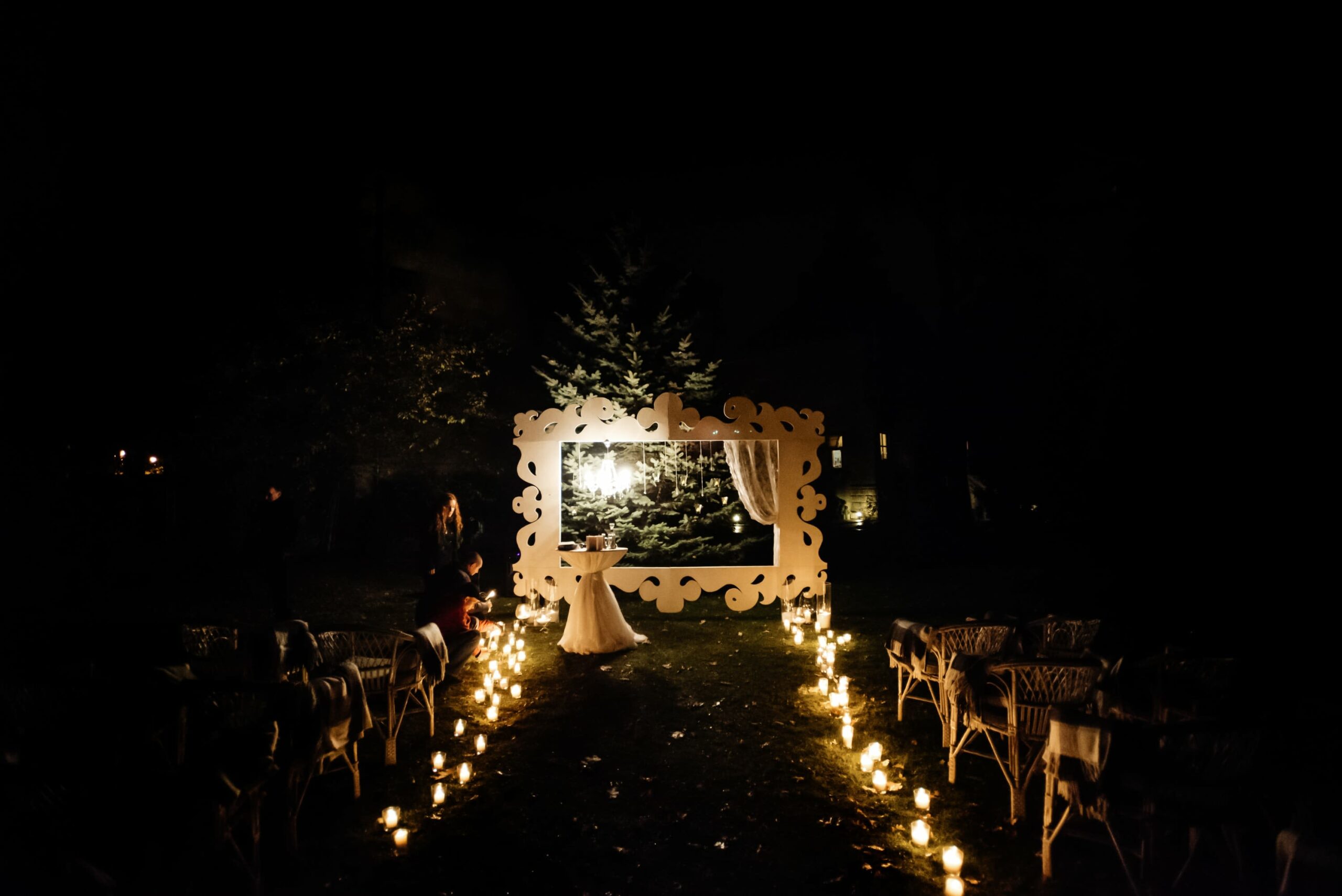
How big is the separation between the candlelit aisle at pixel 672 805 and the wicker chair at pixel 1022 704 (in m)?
0.26

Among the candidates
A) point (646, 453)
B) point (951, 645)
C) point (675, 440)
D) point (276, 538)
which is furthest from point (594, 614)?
point (646, 453)

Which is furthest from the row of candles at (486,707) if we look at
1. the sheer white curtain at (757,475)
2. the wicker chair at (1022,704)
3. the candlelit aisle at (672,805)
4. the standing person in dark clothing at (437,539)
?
the sheer white curtain at (757,475)

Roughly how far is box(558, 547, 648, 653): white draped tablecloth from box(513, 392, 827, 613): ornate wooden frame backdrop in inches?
36.3

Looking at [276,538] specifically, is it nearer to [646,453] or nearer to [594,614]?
[594,614]

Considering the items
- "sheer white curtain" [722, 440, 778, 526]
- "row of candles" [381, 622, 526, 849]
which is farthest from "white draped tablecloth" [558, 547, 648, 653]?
"sheer white curtain" [722, 440, 778, 526]

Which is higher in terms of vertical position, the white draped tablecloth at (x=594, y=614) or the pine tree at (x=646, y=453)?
the pine tree at (x=646, y=453)

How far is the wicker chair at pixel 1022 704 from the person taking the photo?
3.87 m

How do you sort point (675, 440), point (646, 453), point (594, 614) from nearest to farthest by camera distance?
point (594, 614) < point (675, 440) < point (646, 453)

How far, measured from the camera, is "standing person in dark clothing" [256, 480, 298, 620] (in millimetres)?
8492

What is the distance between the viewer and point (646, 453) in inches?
485

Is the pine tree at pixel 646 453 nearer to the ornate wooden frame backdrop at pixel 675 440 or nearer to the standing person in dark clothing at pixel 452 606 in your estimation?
the ornate wooden frame backdrop at pixel 675 440

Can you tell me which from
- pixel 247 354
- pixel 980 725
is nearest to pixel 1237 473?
pixel 980 725

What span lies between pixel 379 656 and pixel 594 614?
287cm

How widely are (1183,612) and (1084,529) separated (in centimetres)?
155
